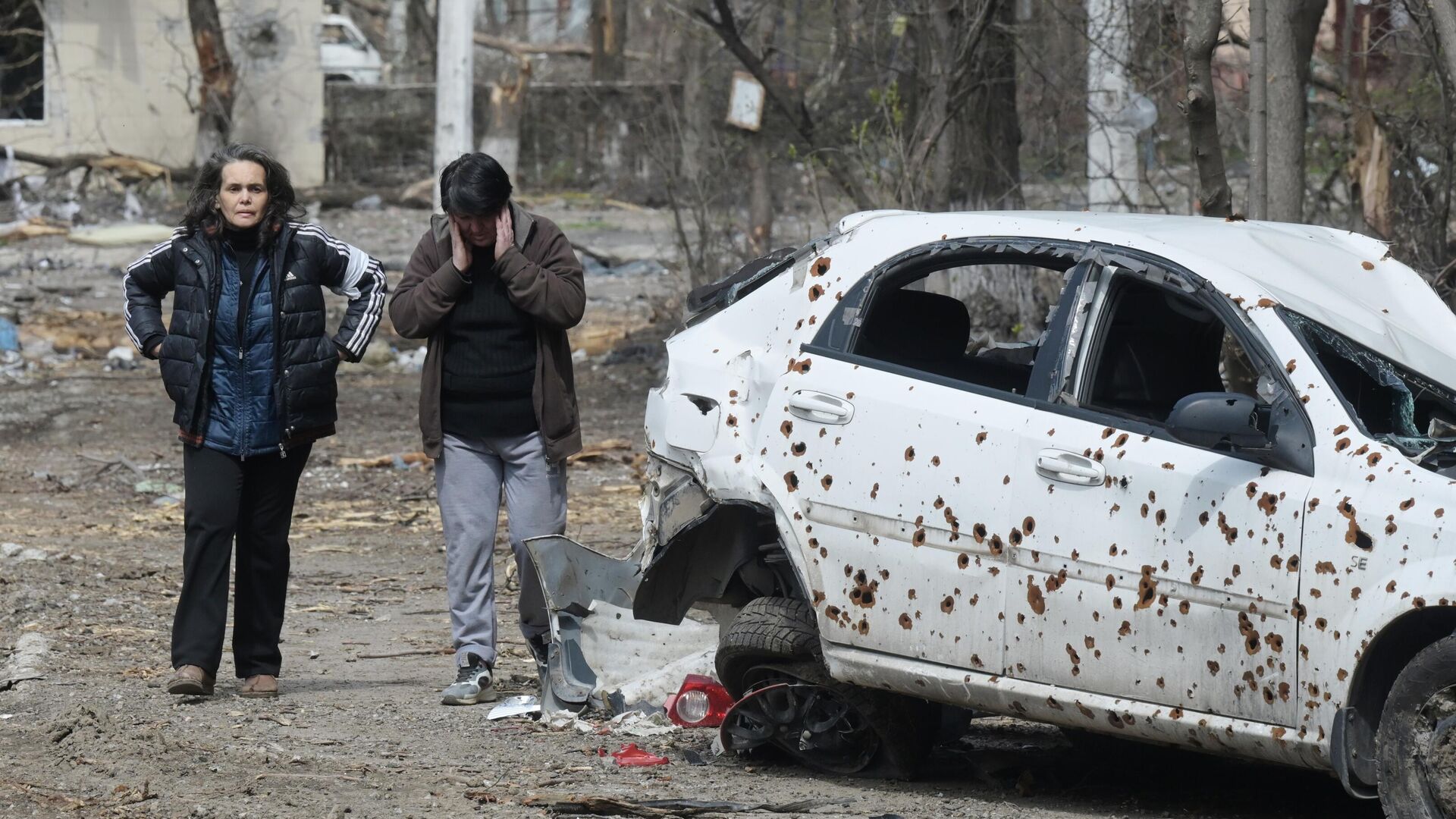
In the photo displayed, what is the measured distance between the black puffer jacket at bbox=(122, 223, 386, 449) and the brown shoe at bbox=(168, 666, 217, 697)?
2.61 ft

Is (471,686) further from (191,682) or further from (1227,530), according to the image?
(1227,530)

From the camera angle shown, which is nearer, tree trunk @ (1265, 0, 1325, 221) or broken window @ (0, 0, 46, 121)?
tree trunk @ (1265, 0, 1325, 221)

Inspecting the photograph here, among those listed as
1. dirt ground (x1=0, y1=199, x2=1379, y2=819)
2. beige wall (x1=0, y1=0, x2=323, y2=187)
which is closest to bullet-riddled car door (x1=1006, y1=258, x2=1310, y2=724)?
dirt ground (x1=0, y1=199, x2=1379, y2=819)

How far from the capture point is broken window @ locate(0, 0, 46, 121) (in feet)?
93.4

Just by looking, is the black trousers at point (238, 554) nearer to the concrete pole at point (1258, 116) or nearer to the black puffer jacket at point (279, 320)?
the black puffer jacket at point (279, 320)

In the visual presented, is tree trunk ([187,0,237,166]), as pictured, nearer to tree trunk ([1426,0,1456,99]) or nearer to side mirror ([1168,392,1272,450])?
tree trunk ([1426,0,1456,99])

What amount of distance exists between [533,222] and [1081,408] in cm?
231

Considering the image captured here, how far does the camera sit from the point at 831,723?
5418 millimetres

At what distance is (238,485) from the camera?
20.9ft

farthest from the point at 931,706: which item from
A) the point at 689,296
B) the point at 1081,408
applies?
the point at 689,296

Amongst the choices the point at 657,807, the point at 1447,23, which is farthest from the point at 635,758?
the point at 1447,23

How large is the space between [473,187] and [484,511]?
3.63 feet

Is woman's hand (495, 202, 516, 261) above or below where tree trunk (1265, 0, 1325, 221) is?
below

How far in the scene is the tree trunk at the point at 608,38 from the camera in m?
36.6
